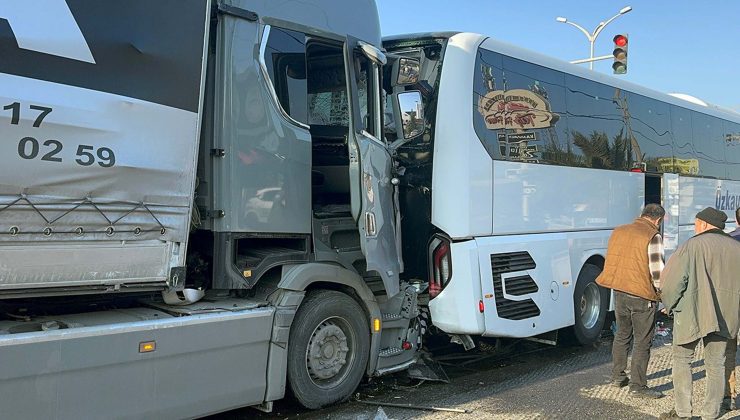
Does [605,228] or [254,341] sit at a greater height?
[605,228]

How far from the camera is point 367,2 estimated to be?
5.79 metres

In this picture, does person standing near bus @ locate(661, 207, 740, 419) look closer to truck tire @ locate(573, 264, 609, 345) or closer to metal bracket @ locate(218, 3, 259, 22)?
truck tire @ locate(573, 264, 609, 345)

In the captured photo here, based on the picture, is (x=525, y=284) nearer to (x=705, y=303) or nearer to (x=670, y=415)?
(x=670, y=415)

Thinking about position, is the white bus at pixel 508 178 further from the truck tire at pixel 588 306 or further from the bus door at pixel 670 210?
the bus door at pixel 670 210

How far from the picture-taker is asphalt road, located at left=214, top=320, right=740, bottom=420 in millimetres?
5176

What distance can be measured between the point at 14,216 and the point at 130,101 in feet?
3.25

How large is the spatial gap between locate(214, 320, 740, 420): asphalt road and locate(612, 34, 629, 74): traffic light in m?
5.38

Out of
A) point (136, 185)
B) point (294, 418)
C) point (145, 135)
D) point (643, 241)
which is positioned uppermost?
point (145, 135)

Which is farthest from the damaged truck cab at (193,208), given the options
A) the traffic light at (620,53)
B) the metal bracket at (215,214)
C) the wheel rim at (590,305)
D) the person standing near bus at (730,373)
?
→ the traffic light at (620,53)

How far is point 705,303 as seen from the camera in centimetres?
471

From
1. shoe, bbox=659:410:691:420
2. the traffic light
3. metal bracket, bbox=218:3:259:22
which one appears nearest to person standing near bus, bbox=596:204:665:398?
shoe, bbox=659:410:691:420

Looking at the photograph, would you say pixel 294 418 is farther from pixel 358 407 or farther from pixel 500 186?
pixel 500 186

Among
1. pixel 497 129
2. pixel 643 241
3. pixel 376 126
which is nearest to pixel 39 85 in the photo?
pixel 376 126

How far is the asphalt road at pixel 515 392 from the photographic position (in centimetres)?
518
